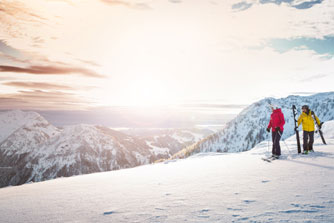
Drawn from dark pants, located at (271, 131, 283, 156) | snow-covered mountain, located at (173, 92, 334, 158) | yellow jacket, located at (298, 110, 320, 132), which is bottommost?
snow-covered mountain, located at (173, 92, 334, 158)

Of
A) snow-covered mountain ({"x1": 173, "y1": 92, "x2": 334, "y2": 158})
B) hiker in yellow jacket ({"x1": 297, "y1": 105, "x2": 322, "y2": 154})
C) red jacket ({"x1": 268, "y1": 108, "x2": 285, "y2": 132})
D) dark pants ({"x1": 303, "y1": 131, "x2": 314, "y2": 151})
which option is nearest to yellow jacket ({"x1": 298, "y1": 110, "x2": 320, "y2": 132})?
hiker in yellow jacket ({"x1": 297, "y1": 105, "x2": 322, "y2": 154})

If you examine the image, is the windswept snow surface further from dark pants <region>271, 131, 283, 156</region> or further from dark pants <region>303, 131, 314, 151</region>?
dark pants <region>303, 131, 314, 151</region>

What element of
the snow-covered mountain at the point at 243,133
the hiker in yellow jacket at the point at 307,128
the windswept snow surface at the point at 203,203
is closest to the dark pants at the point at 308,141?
the hiker in yellow jacket at the point at 307,128

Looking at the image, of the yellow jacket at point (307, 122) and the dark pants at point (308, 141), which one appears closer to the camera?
the dark pants at point (308, 141)

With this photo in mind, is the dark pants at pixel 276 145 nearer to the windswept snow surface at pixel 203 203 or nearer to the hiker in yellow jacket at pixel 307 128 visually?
the hiker in yellow jacket at pixel 307 128

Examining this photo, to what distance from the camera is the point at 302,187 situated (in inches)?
188

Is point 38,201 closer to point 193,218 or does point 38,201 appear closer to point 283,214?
point 193,218

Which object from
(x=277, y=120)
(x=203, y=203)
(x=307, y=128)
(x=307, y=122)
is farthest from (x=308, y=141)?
(x=203, y=203)

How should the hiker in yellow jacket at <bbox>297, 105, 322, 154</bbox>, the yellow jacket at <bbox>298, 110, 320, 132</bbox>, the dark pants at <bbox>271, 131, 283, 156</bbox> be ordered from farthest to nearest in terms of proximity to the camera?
the yellow jacket at <bbox>298, 110, 320, 132</bbox>
the hiker in yellow jacket at <bbox>297, 105, 322, 154</bbox>
the dark pants at <bbox>271, 131, 283, 156</bbox>

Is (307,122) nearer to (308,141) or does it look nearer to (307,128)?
(307,128)

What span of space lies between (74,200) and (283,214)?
4704 mm

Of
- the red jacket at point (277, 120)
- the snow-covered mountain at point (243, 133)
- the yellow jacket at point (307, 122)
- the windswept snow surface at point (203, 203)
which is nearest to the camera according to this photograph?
the windswept snow surface at point (203, 203)

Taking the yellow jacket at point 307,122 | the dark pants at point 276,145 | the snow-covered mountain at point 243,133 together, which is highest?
the yellow jacket at point 307,122

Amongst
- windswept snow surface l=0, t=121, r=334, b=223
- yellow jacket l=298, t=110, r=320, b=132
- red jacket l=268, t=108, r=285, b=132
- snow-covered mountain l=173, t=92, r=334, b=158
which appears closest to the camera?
windswept snow surface l=0, t=121, r=334, b=223
